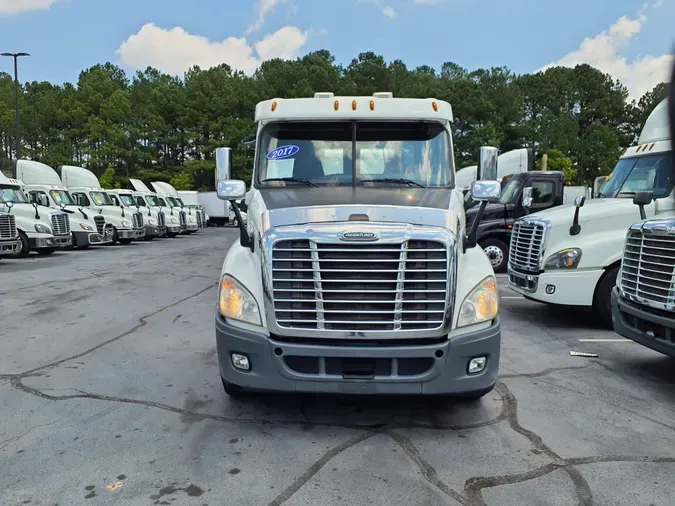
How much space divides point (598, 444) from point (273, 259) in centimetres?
264

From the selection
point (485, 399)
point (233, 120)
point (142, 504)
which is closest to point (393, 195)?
point (485, 399)

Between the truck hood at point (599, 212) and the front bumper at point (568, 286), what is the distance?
0.70 meters

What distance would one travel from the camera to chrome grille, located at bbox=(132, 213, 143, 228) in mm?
23641

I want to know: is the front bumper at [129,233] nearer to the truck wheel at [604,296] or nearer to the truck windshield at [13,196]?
the truck windshield at [13,196]

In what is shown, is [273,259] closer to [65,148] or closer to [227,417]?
[227,417]

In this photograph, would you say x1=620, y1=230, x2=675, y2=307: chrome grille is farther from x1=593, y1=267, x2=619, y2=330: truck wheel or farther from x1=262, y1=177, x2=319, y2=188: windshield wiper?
x1=262, y1=177, x2=319, y2=188: windshield wiper

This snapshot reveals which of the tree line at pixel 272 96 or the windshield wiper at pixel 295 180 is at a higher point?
the tree line at pixel 272 96

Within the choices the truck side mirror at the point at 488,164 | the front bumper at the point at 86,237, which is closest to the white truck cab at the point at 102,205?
the front bumper at the point at 86,237

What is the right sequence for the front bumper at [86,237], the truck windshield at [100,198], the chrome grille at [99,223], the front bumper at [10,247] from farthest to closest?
the truck windshield at [100,198] → the chrome grille at [99,223] → the front bumper at [86,237] → the front bumper at [10,247]

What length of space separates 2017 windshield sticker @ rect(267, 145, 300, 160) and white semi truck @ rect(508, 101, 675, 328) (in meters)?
3.95

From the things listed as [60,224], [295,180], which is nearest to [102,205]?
[60,224]

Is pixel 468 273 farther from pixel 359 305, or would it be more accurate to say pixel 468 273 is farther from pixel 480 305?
pixel 359 305

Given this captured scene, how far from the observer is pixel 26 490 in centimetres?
324

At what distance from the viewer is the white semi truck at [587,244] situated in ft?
23.5
